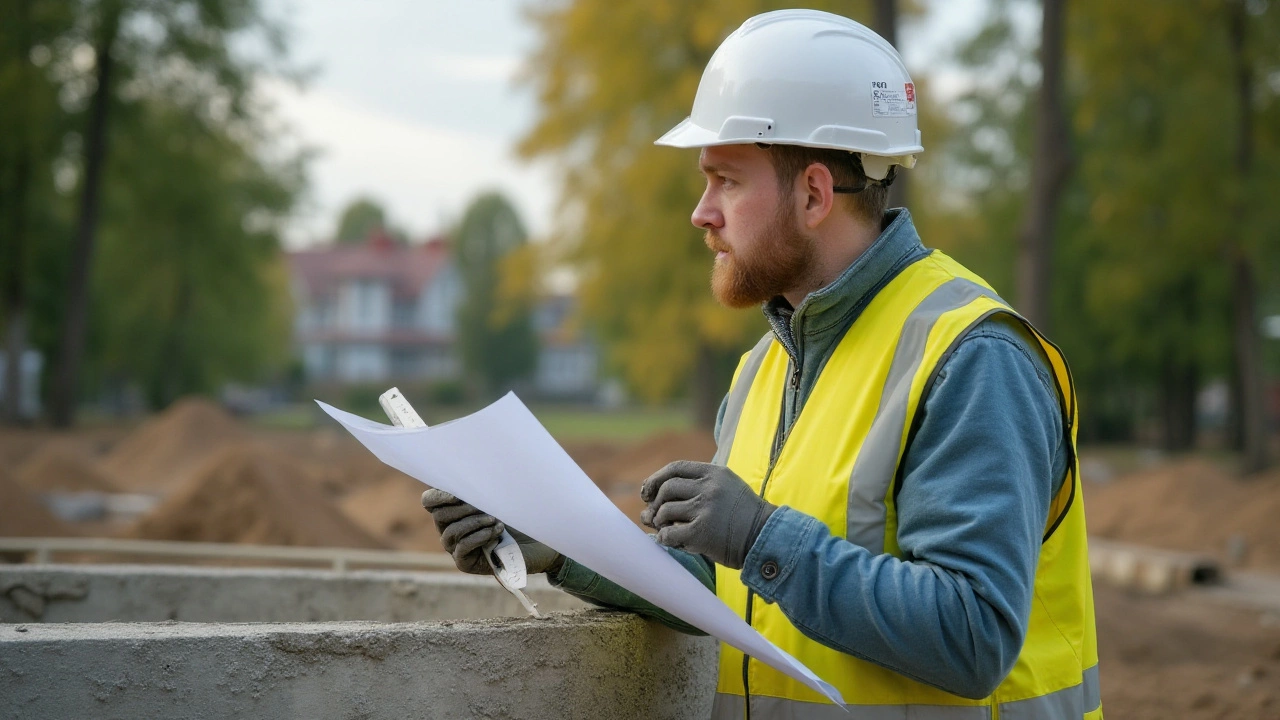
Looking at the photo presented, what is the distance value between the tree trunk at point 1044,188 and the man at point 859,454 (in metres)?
9.06

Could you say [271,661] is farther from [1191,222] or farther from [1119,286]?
[1119,286]

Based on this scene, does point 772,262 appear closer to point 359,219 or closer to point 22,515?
point 22,515

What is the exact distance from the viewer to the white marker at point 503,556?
2455mm

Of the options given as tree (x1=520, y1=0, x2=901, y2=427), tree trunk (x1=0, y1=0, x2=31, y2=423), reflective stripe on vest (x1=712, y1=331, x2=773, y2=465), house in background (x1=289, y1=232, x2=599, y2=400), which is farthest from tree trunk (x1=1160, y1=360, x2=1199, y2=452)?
house in background (x1=289, y1=232, x2=599, y2=400)

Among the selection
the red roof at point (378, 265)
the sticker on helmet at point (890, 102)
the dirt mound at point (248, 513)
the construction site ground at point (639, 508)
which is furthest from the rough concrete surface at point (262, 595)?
the red roof at point (378, 265)

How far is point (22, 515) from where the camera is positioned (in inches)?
395

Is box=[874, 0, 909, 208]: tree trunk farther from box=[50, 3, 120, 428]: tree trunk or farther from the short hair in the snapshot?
box=[50, 3, 120, 428]: tree trunk

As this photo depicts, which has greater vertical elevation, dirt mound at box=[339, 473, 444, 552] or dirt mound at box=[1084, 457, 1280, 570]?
dirt mound at box=[339, 473, 444, 552]

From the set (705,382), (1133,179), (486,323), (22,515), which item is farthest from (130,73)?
(486,323)

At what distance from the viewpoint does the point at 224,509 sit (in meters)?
10.6

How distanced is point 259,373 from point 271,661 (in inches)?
1676

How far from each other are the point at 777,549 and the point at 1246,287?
18957mm

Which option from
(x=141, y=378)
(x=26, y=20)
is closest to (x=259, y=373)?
(x=141, y=378)

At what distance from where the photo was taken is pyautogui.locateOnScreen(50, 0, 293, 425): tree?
22.9m
